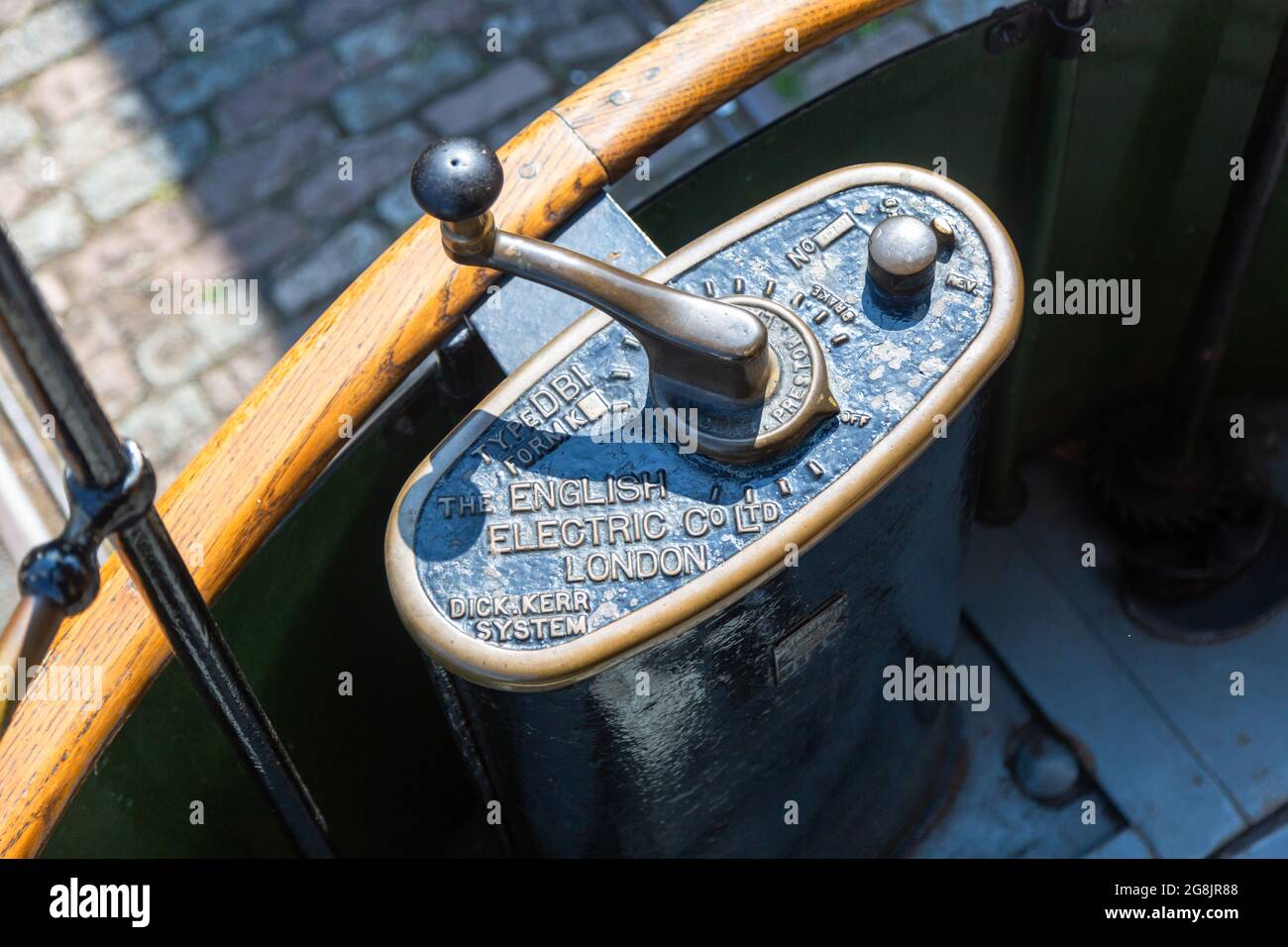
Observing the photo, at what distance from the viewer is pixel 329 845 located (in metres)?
1.55

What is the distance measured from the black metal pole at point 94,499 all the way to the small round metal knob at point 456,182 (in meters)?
0.38

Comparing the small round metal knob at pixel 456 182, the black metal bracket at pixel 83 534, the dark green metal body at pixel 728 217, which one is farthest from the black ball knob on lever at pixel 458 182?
the dark green metal body at pixel 728 217

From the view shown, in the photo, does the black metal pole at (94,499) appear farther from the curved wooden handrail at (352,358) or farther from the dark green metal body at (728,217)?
the dark green metal body at (728,217)

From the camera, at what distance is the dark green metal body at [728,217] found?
1.68 metres

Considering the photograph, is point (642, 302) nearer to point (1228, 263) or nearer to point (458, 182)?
point (458, 182)

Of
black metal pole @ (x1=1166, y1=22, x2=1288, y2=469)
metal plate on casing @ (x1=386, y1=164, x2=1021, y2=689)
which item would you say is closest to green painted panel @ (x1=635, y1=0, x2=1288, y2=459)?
black metal pole @ (x1=1166, y1=22, x2=1288, y2=469)

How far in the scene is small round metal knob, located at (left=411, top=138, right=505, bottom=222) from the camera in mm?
1239

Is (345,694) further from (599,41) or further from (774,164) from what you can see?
(599,41)

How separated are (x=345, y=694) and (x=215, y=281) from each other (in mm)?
1623

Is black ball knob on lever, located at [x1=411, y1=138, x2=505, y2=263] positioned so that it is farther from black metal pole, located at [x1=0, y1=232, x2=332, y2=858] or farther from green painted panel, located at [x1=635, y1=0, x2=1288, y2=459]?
green painted panel, located at [x1=635, y1=0, x2=1288, y2=459]

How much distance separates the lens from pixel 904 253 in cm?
142

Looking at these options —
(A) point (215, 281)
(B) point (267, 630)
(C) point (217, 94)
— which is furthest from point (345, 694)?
(C) point (217, 94)

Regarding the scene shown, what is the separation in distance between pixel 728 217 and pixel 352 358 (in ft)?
2.13

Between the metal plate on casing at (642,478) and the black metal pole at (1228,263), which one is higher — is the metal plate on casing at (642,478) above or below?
below
